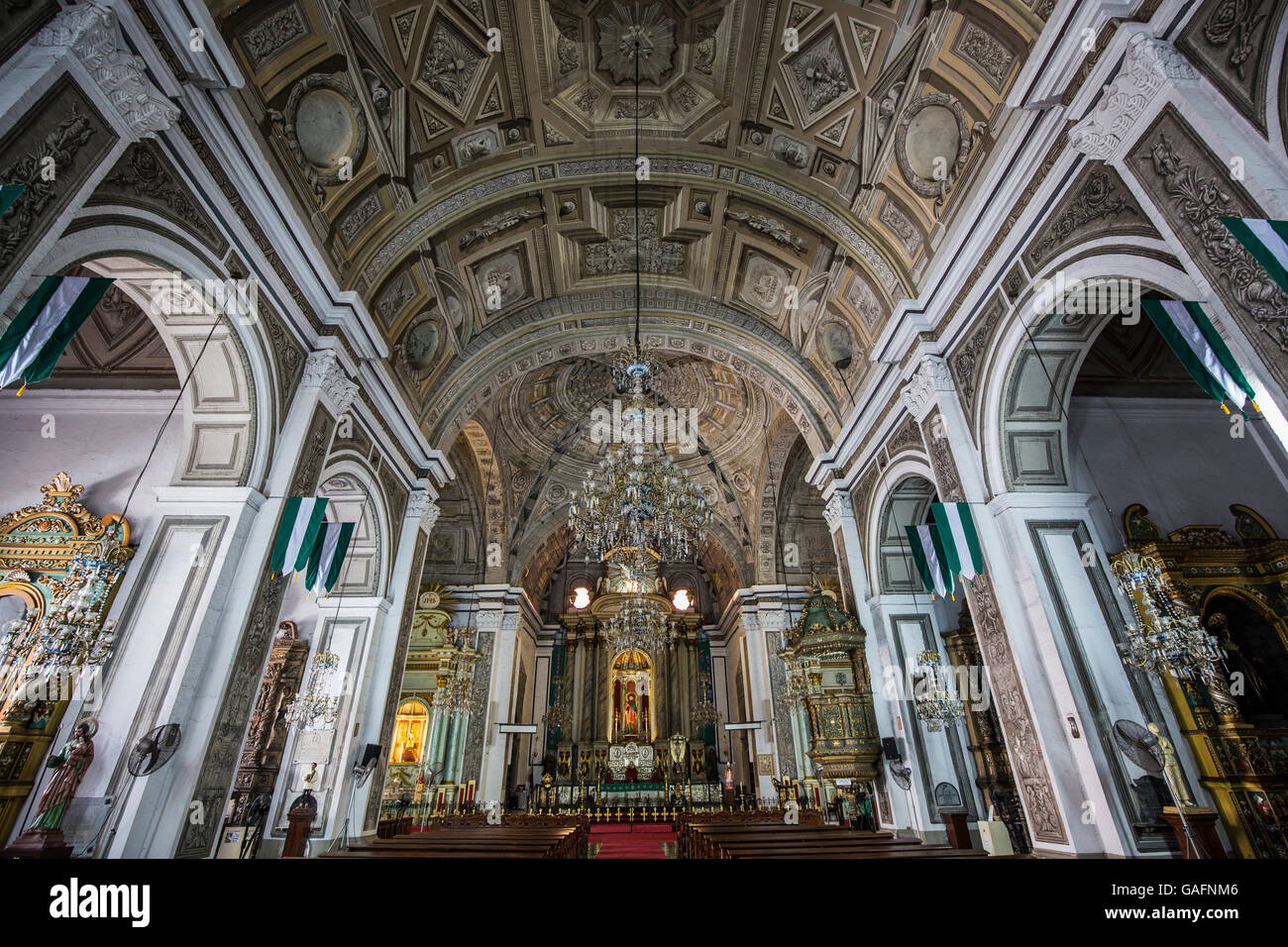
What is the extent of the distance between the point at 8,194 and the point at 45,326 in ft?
2.97

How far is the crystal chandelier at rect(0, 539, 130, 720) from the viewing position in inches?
186

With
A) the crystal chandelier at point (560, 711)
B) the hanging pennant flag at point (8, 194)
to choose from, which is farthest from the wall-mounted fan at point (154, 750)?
the crystal chandelier at point (560, 711)

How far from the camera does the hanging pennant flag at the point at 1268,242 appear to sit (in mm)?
3203

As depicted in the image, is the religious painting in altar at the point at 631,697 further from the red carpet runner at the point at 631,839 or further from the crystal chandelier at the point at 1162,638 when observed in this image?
the crystal chandelier at the point at 1162,638

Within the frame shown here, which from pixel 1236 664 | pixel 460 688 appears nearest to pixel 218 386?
pixel 460 688

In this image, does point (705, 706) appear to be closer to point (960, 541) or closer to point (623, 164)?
point (960, 541)

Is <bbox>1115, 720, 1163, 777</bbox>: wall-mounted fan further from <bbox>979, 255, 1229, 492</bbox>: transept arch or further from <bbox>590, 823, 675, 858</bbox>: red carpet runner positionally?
<bbox>590, 823, 675, 858</bbox>: red carpet runner

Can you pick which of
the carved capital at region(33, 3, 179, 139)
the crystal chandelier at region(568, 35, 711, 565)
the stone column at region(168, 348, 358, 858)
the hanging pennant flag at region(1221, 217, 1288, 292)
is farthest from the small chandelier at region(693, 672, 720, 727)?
the carved capital at region(33, 3, 179, 139)

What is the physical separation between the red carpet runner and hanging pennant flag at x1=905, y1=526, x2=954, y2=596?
6.05 meters

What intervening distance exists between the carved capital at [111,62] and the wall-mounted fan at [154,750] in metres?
→ 4.84

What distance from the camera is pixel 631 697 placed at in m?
20.9
